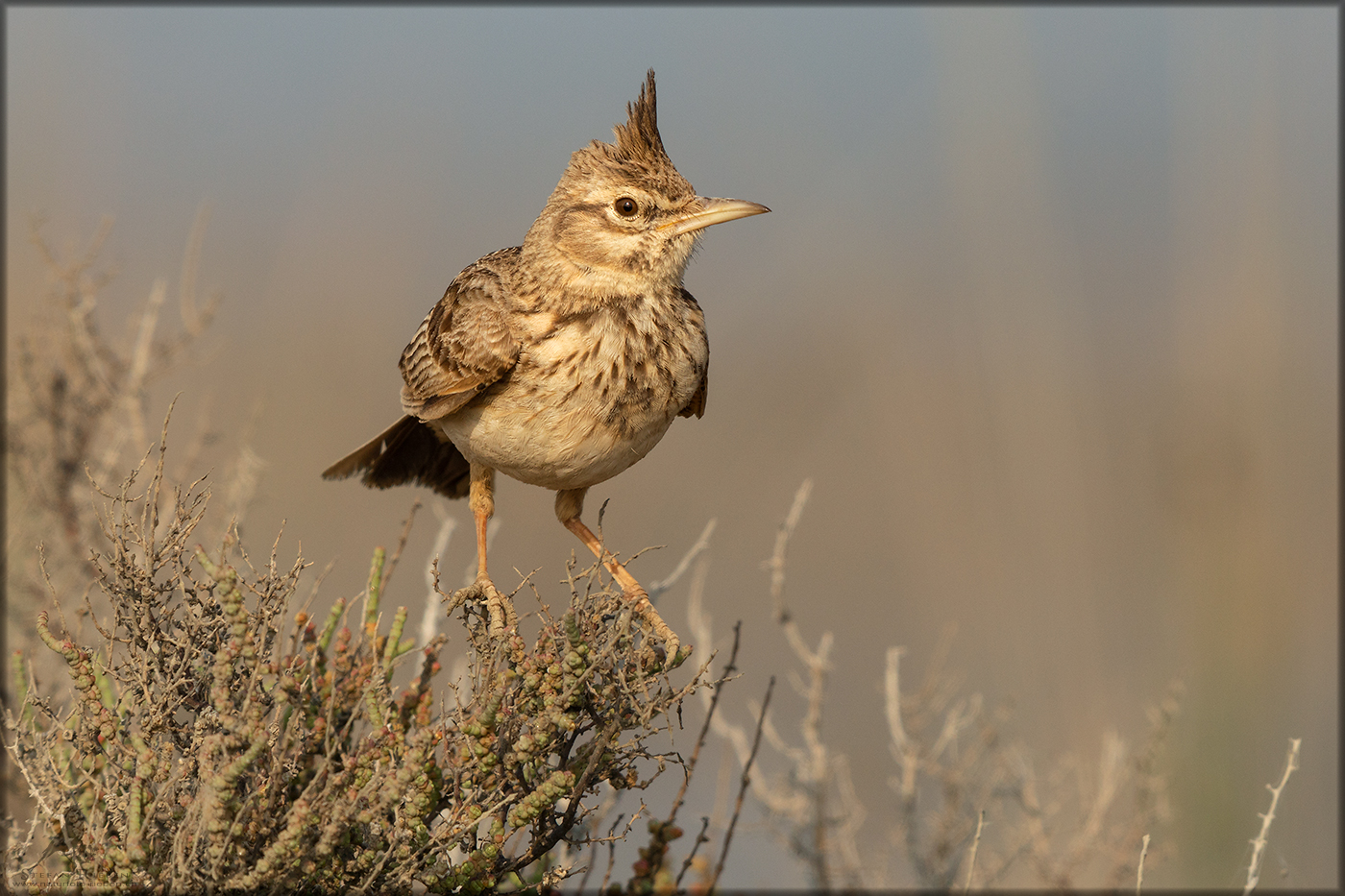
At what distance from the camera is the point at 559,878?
2.50 m

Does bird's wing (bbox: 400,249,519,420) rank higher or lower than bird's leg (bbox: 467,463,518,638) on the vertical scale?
higher

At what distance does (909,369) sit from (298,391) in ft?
20.2

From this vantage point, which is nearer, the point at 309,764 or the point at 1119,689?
the point at 309,764

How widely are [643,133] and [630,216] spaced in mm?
280

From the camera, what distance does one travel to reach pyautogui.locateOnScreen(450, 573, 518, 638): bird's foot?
272 cm

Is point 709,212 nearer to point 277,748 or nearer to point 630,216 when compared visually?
point 630,216

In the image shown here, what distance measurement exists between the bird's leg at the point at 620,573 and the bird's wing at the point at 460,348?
24.4 inches

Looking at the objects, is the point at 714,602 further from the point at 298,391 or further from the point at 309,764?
the point at 309,764

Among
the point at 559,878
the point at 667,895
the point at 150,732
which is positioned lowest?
the point at 667,895

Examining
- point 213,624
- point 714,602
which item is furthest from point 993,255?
point 213,624

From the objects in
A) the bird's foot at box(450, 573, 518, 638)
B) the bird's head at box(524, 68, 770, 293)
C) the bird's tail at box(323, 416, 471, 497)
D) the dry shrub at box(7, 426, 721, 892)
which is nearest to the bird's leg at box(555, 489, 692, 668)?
the dry shrub at box(7, 426, 721, 892)

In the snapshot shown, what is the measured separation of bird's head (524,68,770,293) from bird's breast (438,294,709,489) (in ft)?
0.48

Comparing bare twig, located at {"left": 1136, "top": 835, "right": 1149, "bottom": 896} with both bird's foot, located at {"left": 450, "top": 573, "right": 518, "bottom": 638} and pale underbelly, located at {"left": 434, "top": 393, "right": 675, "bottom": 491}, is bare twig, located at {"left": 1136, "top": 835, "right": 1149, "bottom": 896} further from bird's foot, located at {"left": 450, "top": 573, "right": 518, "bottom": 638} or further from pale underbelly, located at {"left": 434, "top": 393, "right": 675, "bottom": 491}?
pale underbelly, located at {"left": 434, "top": 393, "right": 675, "bottom": 491}

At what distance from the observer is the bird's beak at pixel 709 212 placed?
10.8 ft
